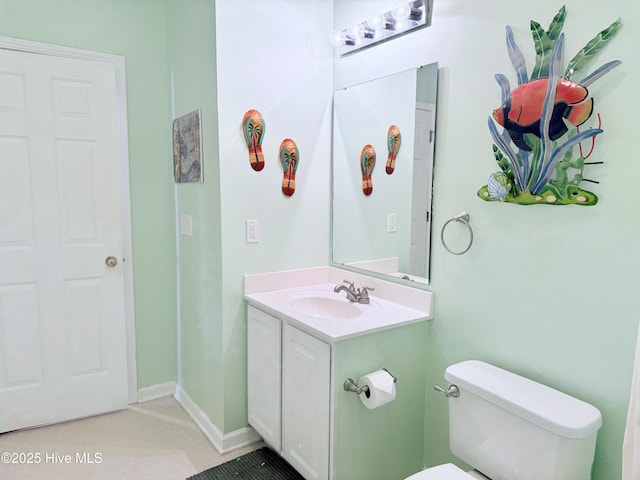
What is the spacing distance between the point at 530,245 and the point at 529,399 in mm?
525

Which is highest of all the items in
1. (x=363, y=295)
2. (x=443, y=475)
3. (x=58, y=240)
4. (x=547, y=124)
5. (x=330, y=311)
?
(x=547, y=124)

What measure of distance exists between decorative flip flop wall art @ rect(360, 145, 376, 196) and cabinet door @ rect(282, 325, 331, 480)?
2.79 feet

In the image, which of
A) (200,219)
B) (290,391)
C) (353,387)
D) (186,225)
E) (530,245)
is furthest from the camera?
(186,225)

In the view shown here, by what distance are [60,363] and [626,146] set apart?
2.85 m

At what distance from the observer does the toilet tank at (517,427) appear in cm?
124

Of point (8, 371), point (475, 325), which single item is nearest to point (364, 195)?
point (475, 325)

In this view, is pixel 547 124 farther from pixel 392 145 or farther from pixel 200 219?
pixel 200 219

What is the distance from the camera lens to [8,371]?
231 cm

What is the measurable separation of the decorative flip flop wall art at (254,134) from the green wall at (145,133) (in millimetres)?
823

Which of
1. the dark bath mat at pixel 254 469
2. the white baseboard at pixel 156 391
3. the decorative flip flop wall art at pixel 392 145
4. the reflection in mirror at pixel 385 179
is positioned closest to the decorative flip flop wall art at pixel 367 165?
the reflection in mirror at pixel 385 179

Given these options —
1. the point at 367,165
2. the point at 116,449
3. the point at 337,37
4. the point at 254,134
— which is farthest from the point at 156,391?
the point at 337,37

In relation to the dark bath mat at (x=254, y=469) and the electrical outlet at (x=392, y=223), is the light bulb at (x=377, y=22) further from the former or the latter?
the dark bath mat at (x=254, y=469)

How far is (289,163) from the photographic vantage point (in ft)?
7.33

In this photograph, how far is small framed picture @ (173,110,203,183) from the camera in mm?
2242
